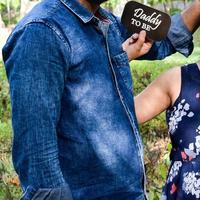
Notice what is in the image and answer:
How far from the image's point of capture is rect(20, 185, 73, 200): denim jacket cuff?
1.49 metres

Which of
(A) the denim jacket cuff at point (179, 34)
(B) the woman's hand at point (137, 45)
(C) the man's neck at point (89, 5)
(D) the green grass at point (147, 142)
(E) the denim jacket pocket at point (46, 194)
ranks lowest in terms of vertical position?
(D) the green grass at point (147, 142)

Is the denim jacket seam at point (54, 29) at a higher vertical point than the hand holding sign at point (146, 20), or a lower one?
higher

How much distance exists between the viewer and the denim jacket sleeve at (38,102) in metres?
1.46

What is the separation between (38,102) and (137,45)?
0.65m

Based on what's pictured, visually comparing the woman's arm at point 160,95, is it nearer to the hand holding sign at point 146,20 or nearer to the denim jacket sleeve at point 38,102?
the hand holding sign at point 146,20

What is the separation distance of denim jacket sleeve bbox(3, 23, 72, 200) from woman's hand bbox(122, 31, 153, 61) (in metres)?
0.54

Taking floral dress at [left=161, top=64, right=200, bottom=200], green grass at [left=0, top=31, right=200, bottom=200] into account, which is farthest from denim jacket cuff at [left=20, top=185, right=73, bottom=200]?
green grass at [left=0, top=31, right=200, bottom=200]

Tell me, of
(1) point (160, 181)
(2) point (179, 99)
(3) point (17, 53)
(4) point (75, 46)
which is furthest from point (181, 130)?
(1) point (160, 181)

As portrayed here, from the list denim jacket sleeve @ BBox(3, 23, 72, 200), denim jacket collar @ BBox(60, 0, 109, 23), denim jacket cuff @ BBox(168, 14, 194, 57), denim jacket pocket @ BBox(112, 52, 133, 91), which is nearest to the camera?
denim jacket sleeve @ BBox(3, 23, 72, 200)

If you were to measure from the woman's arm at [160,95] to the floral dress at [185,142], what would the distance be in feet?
0.09

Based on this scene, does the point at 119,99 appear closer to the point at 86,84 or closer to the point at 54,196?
the point at 86,84

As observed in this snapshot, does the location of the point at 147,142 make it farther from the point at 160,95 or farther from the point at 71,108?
the point at 71,108

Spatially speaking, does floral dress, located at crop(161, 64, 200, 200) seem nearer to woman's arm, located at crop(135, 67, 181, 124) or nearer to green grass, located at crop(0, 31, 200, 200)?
woman's arm, located at crop(135, 67, 181, 124)

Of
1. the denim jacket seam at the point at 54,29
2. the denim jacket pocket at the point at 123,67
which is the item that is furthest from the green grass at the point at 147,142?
the denim jacket seam at the point at 54,29
